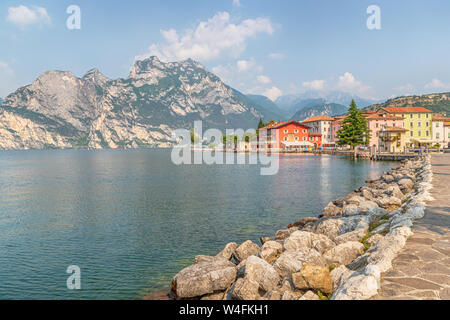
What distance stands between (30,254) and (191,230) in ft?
30.6

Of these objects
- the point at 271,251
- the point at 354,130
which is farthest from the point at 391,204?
the point at 354,130

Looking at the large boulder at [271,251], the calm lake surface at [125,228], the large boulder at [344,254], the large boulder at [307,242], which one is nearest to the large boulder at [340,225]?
the large boulder at [307,242]

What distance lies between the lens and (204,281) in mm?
10109

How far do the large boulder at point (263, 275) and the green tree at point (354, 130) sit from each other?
95.5 metres

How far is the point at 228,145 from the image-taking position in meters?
190

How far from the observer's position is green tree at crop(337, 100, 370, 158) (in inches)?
3821

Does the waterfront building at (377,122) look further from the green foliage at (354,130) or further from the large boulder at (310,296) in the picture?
the large boulder at (310,296)

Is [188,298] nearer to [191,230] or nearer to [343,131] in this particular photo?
[191,230]

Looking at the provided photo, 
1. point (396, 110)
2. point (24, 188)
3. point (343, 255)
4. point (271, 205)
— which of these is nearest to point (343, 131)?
point (396, 110)

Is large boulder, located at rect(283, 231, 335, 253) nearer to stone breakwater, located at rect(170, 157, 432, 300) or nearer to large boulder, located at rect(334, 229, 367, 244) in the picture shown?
stone breakwater, located at rect(170, 157, 432, 300)

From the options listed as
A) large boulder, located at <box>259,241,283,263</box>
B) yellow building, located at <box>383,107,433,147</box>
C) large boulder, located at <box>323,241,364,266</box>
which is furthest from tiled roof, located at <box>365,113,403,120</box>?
large boulder, located at <box>323,241,364,266</box>

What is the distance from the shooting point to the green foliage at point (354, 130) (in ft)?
318
